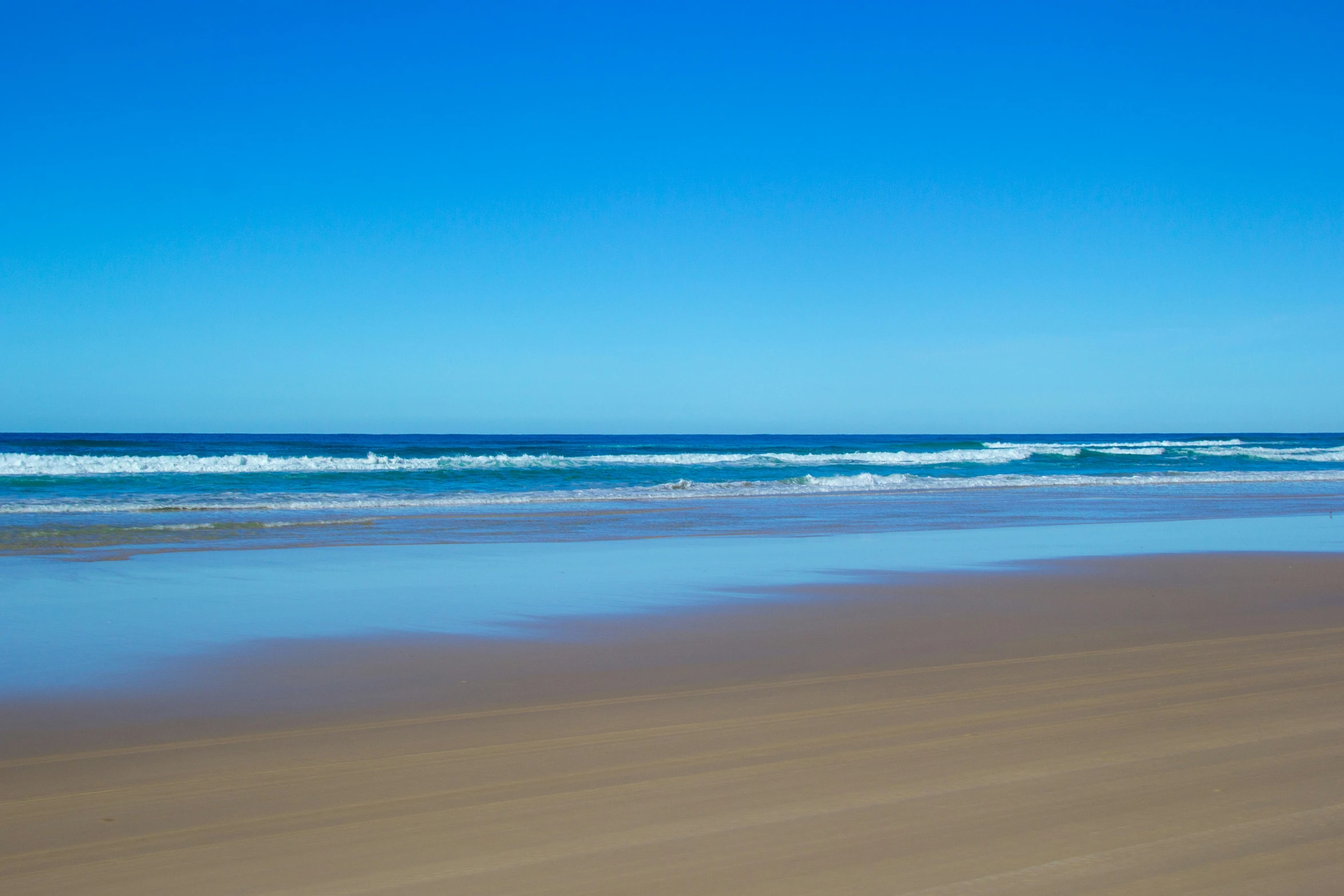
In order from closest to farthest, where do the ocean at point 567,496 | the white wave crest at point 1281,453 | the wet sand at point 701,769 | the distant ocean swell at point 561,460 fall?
the wet sand at point 701,769, the ocean at point 567,496, the distant ocean swell at point 561,460, the white wave crest at point 1281,453

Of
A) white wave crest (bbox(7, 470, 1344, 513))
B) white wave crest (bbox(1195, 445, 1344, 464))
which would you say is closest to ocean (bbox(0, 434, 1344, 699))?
white wave crest (bbox(7, 470, 1344, 513))

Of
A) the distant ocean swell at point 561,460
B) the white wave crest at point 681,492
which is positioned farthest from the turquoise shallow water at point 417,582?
the distant ocean swell at point 561,460

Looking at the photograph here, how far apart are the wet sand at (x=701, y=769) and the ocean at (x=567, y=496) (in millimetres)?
7896

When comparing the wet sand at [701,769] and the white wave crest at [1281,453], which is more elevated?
the white wave crest at [1281,453]

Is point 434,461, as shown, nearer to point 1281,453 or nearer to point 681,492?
point 681,492

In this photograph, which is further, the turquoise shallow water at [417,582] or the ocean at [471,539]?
the ocean at [471,539]

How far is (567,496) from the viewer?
2334cm

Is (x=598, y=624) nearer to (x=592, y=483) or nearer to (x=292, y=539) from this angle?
(x=292, y=539)

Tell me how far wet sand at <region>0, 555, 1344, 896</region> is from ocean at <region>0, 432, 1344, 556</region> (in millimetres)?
7896

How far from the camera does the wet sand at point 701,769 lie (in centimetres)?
296

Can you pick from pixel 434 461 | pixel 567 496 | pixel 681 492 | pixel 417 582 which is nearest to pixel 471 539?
pixel 417 582

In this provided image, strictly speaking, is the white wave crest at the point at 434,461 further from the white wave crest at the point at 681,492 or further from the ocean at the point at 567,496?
the white wave crest at the point at 681,492

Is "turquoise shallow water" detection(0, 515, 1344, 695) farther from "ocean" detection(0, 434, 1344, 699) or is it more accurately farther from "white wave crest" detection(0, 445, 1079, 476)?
"white wave crest" detection(0, 445, 1079, 476)

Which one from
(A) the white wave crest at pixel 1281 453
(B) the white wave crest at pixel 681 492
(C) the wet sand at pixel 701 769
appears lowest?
(B) the white wave crest at pixel 681 492
